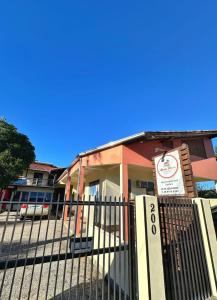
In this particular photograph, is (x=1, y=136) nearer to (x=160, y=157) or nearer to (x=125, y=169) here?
(x=125, y=169)

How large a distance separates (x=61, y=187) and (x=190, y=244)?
23018mm

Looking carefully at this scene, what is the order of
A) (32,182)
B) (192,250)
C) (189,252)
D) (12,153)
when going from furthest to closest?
(32,182) < (12,153) < (192,250) < (189,252)

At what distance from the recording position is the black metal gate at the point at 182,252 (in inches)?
150

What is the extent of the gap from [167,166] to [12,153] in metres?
14.9

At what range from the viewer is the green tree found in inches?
597

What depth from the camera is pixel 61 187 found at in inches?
999

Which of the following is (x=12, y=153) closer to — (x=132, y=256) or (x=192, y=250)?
(x=132, y=256)

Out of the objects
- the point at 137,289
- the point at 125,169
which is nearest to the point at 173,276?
the point at 137,289

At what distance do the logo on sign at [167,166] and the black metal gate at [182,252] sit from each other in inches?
40.4

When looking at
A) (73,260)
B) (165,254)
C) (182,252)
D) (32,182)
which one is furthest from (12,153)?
(182,252)

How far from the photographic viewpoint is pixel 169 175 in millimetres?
5559

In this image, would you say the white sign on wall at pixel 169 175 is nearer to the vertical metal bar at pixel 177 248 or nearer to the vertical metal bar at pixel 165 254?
the vertical metal bar at pixel 177 248

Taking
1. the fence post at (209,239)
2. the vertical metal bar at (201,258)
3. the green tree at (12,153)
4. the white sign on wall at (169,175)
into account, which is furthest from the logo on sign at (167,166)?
the green tree at (12,153)

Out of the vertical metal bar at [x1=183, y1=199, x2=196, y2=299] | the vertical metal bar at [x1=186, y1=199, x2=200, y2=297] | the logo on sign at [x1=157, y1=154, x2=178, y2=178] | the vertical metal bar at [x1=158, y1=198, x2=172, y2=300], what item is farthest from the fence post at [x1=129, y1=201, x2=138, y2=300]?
the logo on sign at [x1=157, y1=154, x2=178, y2=178]
